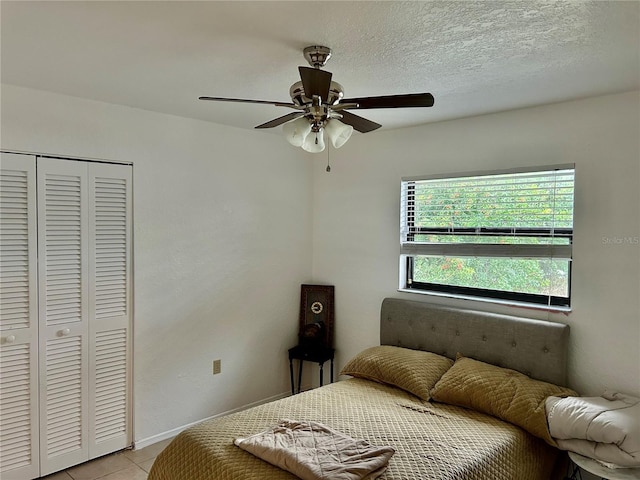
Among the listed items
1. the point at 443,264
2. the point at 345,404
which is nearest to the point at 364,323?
the point at 443,264

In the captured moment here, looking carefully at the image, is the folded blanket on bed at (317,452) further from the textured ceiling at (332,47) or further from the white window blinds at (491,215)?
the textured ceiling at (332,47)

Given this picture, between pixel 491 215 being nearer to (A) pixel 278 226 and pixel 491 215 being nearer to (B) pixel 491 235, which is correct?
(B) pixel 491 235

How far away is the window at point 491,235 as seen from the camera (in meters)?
2.78

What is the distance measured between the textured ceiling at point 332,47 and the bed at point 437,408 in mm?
1478

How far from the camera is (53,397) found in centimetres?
269

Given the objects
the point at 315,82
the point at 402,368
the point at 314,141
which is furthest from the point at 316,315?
the point at 315,82

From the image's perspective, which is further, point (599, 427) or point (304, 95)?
point (599, 427)

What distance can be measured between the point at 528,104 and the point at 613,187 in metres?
0.69

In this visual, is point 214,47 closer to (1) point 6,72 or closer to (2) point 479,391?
(1) point 6,72

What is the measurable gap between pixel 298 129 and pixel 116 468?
2.43 meters

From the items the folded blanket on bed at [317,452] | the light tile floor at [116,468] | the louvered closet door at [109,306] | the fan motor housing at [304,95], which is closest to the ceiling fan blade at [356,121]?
the fan motor housing at [304,95]

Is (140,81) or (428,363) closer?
(140,81)

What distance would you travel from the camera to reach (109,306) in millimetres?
2920

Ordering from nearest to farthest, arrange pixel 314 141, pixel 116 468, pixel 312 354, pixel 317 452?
pixel 317 452 → pixel 314 141 → pixel 116 468 → pixel 312 354
